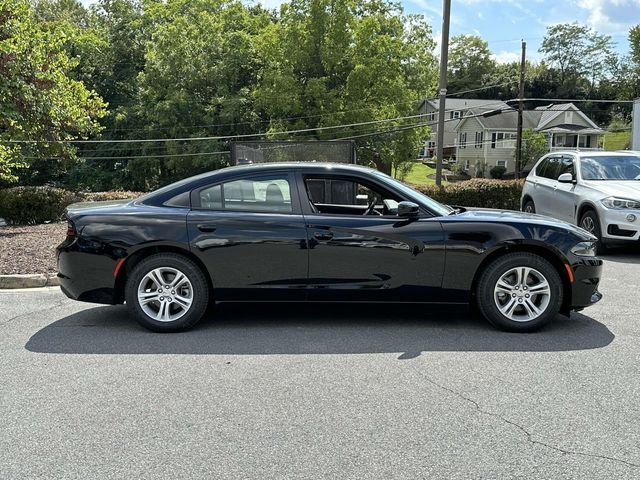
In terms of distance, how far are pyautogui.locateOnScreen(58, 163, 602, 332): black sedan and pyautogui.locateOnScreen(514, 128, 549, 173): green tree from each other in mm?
57437

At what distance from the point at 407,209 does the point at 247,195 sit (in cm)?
150

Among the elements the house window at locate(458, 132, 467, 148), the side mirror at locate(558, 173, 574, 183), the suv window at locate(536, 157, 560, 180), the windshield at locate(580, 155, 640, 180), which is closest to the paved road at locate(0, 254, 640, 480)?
the side mirror at locate(558, 173, 574, 183)

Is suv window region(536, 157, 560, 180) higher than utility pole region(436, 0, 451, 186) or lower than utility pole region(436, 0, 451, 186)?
lower

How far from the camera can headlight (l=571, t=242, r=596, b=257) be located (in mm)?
5430

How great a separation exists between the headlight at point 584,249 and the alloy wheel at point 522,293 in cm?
39

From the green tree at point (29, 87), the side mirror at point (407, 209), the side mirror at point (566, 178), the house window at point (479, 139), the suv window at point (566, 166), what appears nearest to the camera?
the side mirror at point (407, 209)

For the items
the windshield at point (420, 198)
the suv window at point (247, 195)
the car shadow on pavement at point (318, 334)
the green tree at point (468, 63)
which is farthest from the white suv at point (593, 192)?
the green tree at point (468, 63)

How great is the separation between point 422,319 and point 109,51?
143 feet

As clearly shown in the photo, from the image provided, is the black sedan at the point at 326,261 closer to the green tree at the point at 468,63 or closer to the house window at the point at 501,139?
the house window at the point at 501,139

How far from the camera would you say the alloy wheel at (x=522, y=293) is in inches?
213

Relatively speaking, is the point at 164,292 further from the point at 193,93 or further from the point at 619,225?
the point at 193,93

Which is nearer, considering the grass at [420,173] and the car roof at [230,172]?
the car roof at [230,172]

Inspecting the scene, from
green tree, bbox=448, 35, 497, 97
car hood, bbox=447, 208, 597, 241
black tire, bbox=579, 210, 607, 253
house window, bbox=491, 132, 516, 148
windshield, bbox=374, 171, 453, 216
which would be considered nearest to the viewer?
car hood, bbox=447, 208, 597, 241

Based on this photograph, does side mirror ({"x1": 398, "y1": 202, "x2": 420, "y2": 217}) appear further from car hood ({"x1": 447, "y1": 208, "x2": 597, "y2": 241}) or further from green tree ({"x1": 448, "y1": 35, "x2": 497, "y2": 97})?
green tree ({"x1": 448, "y1": 35, "x2": 497, "y2": 97})
